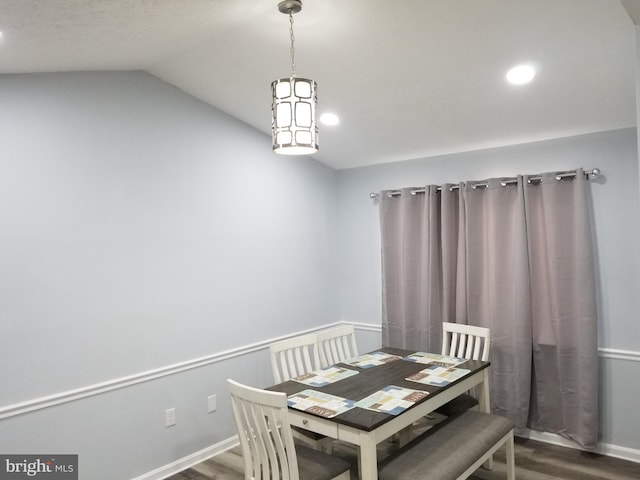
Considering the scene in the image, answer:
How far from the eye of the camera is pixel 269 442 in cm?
185

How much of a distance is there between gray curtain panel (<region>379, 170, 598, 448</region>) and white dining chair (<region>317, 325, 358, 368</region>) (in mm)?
791

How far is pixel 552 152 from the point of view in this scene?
3201mm

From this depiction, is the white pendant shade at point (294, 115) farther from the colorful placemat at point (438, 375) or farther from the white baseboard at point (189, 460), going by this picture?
the white baseboard at point (189, 460)

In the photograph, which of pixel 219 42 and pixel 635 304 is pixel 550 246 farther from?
pixel 219 42

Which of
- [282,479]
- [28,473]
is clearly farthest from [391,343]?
[28,473]

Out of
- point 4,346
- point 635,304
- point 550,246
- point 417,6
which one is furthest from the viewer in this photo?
point 550,246

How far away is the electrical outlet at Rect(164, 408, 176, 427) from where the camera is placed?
9.55 feet

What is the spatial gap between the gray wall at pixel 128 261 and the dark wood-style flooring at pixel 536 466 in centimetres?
18

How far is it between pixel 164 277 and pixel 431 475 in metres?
2.00

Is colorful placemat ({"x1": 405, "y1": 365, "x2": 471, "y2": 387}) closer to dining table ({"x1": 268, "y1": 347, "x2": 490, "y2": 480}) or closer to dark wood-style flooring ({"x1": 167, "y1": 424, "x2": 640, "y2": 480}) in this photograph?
dining table ({"x1": 268, "y1": 347, "x2": 490, "y2": 480})

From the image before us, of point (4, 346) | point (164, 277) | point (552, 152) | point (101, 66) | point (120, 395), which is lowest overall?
point (120, 395)

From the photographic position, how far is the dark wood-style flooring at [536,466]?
2.75m

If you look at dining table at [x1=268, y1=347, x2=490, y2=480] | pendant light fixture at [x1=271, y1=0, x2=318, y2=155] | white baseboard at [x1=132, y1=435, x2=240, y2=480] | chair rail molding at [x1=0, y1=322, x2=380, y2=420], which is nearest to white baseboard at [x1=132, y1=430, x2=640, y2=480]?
white baseboard at [x1=132, y1=435, x2=240, y2=480]

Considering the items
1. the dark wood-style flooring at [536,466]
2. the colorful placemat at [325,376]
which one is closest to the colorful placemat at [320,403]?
the colorful placemat at [325,376]
